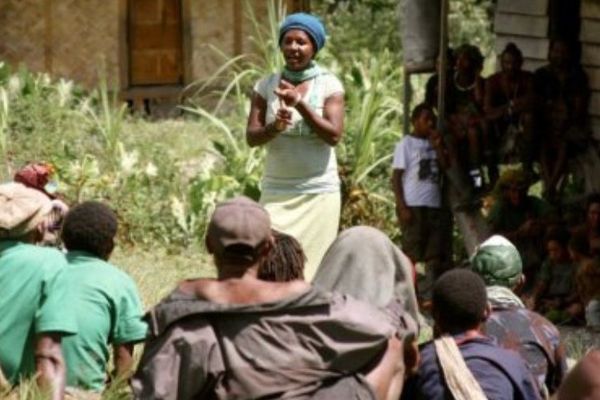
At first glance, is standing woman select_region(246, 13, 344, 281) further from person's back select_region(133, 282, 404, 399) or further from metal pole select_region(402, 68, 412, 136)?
metal pole select_region(402, 68, 412, 136)

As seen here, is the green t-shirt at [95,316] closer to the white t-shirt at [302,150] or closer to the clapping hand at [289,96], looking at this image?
the clapping hand at [289,96]

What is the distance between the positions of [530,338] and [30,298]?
1721mm

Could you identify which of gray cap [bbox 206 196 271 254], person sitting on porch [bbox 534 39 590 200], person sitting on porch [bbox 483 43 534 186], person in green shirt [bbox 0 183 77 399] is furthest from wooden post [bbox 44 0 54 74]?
gray cap [bbox 206 196 271 254]

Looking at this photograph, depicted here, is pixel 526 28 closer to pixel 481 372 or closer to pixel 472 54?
pixel 472 54

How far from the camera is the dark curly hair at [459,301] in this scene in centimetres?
603

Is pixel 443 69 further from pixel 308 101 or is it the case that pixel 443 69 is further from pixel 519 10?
pixel 308 101

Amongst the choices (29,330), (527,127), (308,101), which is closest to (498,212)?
(527,127)

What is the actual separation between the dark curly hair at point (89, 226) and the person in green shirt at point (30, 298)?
0.39 ft

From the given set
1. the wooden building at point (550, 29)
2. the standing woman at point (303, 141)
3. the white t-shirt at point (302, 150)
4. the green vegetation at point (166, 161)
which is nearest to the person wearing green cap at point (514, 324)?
the standing woman at point (303, 141)

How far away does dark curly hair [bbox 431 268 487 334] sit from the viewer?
6027mm

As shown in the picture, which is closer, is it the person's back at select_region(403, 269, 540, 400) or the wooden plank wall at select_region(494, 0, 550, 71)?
the person's back at select_region(403, 269, 540, 400)

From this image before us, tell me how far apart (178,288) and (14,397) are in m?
0.94

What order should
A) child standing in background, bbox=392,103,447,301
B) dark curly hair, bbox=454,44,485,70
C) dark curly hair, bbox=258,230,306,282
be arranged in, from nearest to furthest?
dark curly hair, bbox=258,230,306,282 → child standing in background, bbox=392,103,447,301 → dark curly hair, bbox=454,44,485,70

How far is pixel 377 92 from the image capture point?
1455 centimetres
